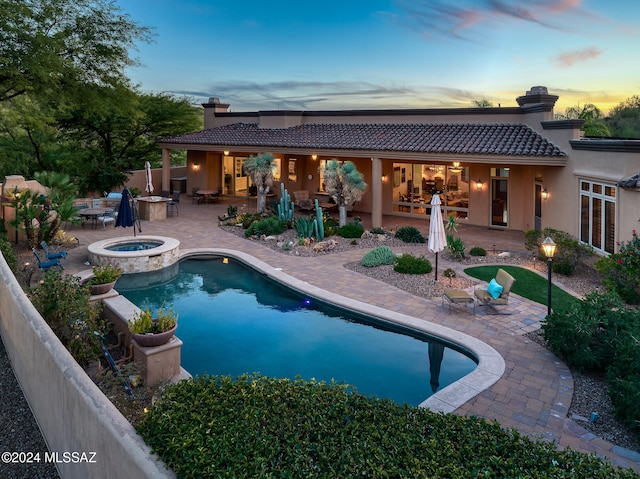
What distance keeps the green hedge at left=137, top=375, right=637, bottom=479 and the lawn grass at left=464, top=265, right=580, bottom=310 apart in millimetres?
7024

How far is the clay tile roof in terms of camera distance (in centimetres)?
1842

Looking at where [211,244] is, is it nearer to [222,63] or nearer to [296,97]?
[222,63]

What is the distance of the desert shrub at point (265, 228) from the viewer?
19.5 m

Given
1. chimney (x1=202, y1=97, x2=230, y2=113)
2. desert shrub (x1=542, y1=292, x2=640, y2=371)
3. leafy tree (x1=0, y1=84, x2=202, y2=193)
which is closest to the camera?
desert shrub (x1=542, y1=292, x2=640, y2=371)

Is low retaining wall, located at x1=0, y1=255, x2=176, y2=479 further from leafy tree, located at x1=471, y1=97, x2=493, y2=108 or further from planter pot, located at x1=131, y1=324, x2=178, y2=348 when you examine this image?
leafy tree, located at x1=471, y1=97, x2=493, y2=108

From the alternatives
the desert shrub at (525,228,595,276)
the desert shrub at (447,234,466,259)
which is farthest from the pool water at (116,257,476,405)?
the desert shrub at (525,228,595,276)

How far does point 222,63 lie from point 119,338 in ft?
88.2

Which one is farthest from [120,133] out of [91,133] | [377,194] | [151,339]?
[151,339]

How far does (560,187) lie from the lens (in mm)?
17016

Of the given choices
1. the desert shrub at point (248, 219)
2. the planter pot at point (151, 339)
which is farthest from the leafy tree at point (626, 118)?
the planter pot at point (151, 339)

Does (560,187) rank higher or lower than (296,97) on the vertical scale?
lower

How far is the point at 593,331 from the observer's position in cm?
777

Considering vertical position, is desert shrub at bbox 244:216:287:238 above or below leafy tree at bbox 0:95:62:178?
below

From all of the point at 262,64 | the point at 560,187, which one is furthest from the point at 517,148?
the point at 262,64
